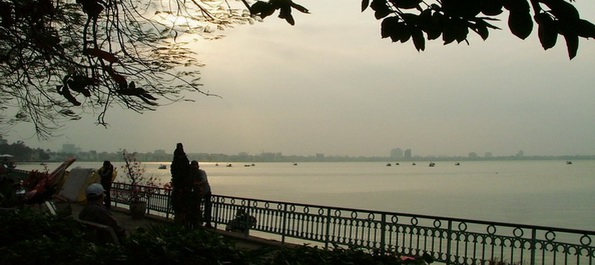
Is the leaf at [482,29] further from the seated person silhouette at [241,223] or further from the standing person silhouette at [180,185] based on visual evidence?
the seated person silhouette at [241,223]

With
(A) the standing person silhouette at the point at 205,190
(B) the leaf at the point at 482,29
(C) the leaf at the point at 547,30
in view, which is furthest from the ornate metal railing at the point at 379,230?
(C) the leaf at the point at 547,30

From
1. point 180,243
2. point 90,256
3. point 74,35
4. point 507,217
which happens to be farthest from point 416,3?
point 507,217

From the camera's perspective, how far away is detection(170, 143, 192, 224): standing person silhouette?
45.3 feet

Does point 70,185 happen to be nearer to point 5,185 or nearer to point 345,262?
point 5,185

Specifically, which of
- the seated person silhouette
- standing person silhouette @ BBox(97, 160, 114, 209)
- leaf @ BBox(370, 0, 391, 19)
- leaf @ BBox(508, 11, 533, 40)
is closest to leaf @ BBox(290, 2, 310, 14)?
leaf @ BBox(370, 0, 391, 19)

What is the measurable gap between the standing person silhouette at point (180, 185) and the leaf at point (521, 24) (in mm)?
11804

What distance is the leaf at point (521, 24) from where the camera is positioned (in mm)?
2549

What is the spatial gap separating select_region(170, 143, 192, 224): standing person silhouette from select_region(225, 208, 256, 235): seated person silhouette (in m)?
1.50

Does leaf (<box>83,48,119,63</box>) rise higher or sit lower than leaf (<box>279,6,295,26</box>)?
lower

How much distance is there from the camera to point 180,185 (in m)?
14.2

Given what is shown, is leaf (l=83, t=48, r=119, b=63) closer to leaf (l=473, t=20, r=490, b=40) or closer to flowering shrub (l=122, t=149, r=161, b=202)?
leaf (l=473, t=20, r=490, b=40)

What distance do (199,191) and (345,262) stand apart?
1052 cm

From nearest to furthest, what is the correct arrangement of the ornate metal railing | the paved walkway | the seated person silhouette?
the ornate metal railing, the paved walkway, the seated person silhouette

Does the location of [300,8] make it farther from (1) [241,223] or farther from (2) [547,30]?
(1) [241,223]
